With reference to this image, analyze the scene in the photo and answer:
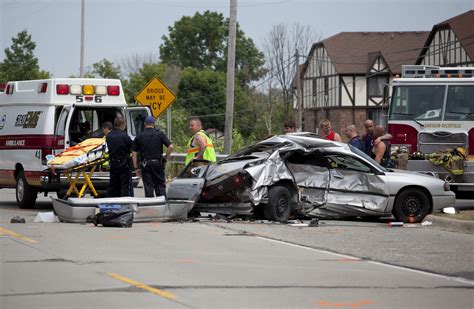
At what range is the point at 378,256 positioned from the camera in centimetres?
1194

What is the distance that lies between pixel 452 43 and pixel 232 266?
4389 cm

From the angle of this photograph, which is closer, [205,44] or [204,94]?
[204,94]

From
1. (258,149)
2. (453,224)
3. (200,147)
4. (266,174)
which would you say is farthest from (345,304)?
(200,147)

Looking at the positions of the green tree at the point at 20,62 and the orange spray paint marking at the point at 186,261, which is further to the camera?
the green tree at the point at 20,62

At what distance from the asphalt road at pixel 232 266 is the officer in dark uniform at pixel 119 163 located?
1611 millimetres

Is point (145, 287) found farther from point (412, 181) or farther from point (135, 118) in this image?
point (135, 118)

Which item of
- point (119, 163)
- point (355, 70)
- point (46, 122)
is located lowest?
point (119, 163)

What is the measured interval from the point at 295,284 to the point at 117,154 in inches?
307

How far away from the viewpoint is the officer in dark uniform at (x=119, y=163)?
54.1 feet

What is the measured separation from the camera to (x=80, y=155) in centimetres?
1639

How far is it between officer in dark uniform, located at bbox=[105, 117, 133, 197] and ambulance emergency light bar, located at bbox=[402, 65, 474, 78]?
8163 millimetres

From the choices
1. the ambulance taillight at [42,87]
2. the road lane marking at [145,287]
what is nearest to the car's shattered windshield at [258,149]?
the ambulance taillight at [42,87]

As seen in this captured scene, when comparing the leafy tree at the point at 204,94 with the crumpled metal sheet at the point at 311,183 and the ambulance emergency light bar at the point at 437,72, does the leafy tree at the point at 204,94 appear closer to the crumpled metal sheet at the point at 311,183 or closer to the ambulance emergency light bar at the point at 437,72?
the ambulance emergency light bar at the point at 437,72

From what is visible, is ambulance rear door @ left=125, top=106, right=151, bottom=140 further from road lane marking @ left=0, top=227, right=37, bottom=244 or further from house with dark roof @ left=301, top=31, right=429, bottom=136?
house with dark roof @ left=301, top=31, right=429, bottom=136
